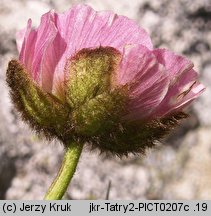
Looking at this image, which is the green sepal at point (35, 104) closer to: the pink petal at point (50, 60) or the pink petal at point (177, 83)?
the pink petal at point (50, 60)

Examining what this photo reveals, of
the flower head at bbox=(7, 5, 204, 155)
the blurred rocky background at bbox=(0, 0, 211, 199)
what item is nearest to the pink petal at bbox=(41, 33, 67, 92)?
the flower head at bbox=(7, 5, 204, 155)

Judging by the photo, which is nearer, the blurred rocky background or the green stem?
the green stem

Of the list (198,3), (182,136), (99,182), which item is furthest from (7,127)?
(198,3)

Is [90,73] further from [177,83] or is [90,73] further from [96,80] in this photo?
[177,83]

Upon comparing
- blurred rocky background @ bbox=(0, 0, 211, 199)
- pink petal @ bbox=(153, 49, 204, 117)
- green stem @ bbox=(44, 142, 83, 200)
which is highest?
pink petal @ bbox=(153, 49, 204, 117)

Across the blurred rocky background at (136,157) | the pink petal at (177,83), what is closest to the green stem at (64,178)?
the pink petal at (177,83)

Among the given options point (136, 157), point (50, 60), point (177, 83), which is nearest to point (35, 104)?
point (50, 60)

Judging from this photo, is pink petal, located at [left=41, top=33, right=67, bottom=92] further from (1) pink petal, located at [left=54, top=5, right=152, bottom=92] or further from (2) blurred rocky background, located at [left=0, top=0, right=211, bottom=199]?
(2) blurred rocky background, located at [left=0, top=0, right=211, bottom=199]
